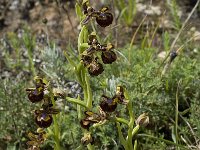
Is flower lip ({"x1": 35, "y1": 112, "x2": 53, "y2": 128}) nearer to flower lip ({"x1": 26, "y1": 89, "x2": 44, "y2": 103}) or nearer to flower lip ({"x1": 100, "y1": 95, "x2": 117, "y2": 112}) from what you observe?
flower lip ({"x1": 26, "y1": 89, "x2": 44, "y2": 103})

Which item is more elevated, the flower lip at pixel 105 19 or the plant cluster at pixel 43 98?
the flower lip at pixel 105 19

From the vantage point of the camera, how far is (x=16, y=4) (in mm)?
4355

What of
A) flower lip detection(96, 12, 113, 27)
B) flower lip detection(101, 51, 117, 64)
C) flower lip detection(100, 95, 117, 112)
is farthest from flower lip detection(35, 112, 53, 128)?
flower lip detection(96, 12, 113, 27)

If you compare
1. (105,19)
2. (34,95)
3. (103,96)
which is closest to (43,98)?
(34,95)

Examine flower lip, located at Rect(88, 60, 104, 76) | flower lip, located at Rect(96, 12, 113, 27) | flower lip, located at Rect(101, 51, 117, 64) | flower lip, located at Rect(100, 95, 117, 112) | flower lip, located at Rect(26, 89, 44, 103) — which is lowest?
flower lip, located at Rect(100, 95, 117, 112)

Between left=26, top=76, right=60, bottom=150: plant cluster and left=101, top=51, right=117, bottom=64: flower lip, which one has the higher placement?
left=101, top=51, right=117, bottom=64: flower lip

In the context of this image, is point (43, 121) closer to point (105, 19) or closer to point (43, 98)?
point (43, 98)

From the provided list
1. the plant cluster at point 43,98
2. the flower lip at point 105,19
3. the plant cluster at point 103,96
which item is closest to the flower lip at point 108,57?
the plant cluster at point 103,96

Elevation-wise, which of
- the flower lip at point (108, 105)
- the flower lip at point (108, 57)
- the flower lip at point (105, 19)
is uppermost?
the flower lip at point (105, 19)

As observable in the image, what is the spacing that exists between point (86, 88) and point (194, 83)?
875 millimetres

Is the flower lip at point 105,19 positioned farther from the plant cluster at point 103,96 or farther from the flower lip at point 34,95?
the flower lip at point 34,95

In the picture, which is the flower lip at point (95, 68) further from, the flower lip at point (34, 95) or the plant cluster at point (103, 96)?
the flower lip at point (34, 95)

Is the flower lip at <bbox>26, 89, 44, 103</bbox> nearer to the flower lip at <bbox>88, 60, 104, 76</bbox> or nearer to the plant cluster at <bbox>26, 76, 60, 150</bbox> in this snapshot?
the plant cluster at <bbox>26, 76, 60, 150</bbox>

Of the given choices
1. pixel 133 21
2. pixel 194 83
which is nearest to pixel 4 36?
pixel 133 21
